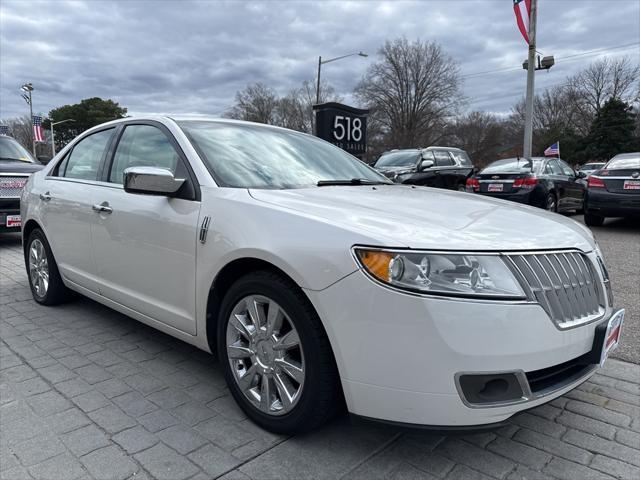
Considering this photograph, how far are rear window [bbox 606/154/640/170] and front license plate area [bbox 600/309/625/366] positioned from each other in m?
7.79

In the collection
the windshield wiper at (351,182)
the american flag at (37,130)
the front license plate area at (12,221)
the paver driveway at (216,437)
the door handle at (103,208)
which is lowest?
the paver driveway at (216,437)

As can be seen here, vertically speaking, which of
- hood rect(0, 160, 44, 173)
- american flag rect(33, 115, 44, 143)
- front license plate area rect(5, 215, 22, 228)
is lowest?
front license plate area rect(5, 215, 22, 228)

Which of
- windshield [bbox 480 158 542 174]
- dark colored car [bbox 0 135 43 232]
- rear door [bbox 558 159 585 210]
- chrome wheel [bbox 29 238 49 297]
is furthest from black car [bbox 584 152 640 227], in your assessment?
dark colored car [bbox 0 135 43 232]

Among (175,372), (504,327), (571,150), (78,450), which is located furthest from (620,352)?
(571,150)

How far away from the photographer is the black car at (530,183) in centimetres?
962

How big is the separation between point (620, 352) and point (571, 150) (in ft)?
183

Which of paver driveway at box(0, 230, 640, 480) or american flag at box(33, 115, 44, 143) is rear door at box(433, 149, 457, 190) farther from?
american flag at box(33, 115, 44, 143)

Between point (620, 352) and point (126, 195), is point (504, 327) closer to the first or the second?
point (620, 352)

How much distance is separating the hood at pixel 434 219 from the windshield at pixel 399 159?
9.34 m

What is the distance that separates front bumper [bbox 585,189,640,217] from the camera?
857 cm

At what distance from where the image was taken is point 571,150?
171 ft


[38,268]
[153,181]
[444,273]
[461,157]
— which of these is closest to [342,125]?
[38,268]

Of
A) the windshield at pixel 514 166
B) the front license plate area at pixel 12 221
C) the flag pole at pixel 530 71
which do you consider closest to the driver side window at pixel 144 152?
the front license plate area at pixel 12 221

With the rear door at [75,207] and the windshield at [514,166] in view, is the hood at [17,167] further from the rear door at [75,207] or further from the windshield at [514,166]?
the windshield at [514,166]
